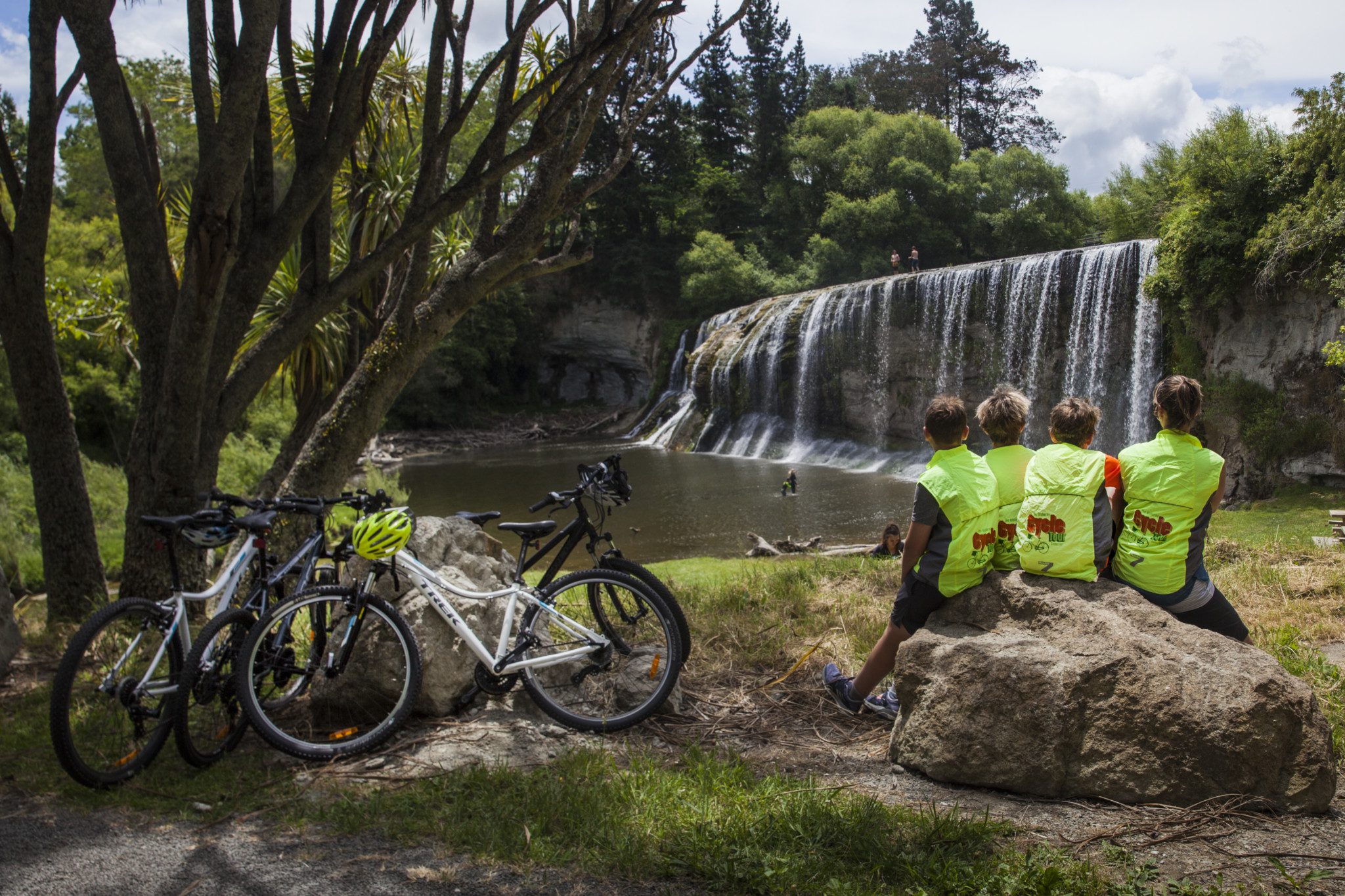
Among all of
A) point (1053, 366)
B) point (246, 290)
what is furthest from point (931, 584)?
point (1053, 366)

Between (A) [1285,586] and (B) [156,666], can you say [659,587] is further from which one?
(A) [1285,586]

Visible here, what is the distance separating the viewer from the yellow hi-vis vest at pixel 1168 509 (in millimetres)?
3924

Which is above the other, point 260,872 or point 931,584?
point 931,584

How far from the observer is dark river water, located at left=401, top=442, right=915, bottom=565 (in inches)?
605

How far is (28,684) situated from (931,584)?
504 centimetres

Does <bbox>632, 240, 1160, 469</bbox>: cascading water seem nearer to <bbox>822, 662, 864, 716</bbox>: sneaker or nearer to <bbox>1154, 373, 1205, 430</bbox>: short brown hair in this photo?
<bbox>1154, 373, 1205, 430</bbox>: short brown hair

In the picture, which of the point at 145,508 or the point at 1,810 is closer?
the point at 1,810

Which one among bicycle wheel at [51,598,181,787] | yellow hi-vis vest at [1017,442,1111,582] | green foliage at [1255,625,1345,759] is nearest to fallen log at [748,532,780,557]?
green foliage at [1255,625,1345,759]

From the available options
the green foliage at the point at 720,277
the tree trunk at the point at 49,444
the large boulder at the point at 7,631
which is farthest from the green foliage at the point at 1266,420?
the green foliage at the point at 720,277

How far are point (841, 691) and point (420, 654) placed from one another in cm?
201

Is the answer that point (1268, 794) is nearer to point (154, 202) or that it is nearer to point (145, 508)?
point (145, 508)

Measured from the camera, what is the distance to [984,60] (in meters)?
53.9

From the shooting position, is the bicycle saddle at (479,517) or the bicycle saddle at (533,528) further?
the bicycle saddle at (479,517)

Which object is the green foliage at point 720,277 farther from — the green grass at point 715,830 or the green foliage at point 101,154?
the green grass at point 715,830
